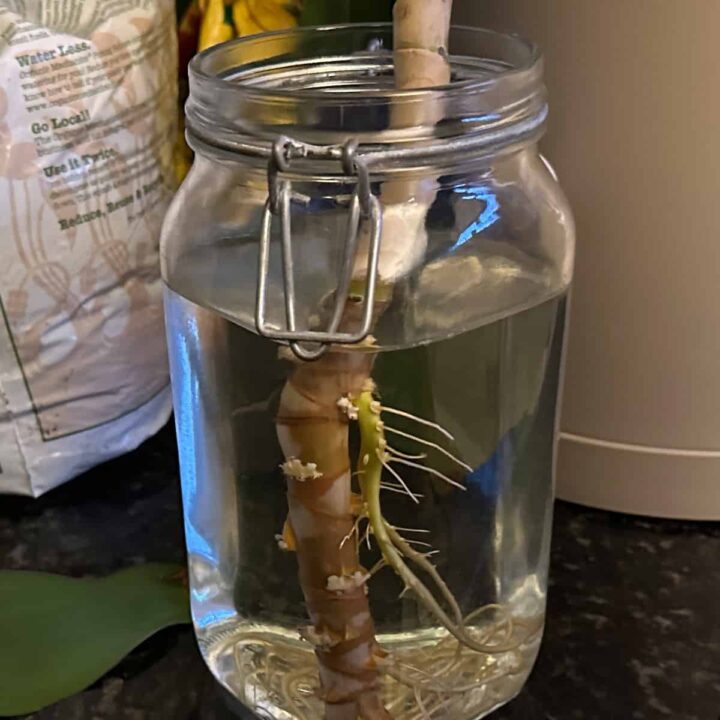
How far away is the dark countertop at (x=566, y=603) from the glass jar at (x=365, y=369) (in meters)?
0.02

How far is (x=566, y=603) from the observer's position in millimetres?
464

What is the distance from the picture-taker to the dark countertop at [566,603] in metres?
0.41

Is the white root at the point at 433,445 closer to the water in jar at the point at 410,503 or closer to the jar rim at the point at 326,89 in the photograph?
the water in jar at the point at 410,503

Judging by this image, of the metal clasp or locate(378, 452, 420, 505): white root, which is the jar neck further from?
locate(378, 452, 420, 505): white root

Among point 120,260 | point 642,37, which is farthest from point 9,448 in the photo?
point 642,37

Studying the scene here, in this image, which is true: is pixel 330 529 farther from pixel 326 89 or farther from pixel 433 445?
pixel 326 89

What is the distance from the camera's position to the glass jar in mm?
335

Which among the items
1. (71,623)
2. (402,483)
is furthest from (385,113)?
(71,623)

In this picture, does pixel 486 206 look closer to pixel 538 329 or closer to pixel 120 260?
pixel 538 329

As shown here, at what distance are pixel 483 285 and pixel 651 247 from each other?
0.08 meters

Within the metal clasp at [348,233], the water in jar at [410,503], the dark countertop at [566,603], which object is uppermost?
the metal clasp at [348,233]

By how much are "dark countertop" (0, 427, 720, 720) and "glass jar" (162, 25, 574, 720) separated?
20 millimetres

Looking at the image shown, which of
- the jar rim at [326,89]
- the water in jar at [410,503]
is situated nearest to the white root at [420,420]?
the water in jar at [410,503]

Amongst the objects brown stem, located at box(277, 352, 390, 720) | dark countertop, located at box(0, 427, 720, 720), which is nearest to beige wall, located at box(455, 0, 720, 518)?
dark countertop, located at box(0, 427, 720, 720)
